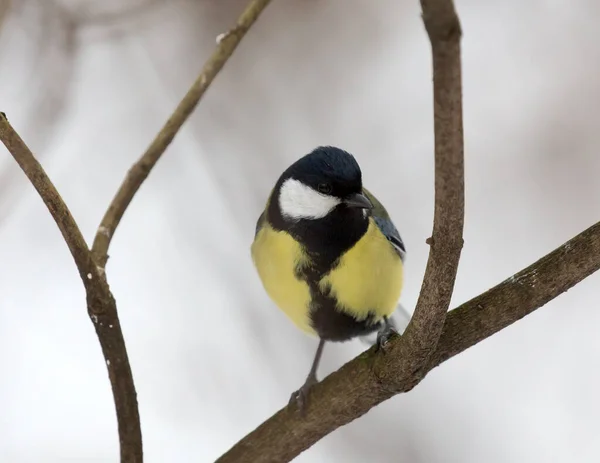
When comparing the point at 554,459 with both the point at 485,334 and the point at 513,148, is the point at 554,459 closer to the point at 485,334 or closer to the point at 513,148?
the point at 513,148

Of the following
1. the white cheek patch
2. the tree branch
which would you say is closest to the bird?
the white cheek patch

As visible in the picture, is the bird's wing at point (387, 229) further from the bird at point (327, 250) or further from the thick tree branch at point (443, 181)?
the thick tree branch at point (443, 181)

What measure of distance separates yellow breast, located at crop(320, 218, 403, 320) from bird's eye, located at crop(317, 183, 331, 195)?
112 millimetres

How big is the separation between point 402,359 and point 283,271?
1.23 ft

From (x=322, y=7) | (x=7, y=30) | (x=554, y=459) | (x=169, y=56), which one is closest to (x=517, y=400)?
(x=554, y=459)

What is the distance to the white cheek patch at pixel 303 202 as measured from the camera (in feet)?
4.32

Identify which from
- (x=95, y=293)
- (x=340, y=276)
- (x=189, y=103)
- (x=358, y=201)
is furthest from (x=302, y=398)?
(x=189, y=103)

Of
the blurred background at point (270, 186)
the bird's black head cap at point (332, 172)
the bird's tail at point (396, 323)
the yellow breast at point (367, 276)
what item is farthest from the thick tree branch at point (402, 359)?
the blurred background at point (270, 186)

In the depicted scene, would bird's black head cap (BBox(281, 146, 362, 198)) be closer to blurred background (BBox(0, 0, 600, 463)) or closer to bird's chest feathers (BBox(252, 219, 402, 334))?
bird's chest feathers (BBox(252, 219, 402, 334))

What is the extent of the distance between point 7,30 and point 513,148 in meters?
1.47

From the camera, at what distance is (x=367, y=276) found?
1.34 meters

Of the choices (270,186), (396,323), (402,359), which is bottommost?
(402,359)

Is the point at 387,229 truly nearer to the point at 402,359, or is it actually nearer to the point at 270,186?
the point at 402,359

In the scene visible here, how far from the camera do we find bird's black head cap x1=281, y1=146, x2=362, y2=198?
1.27 m
